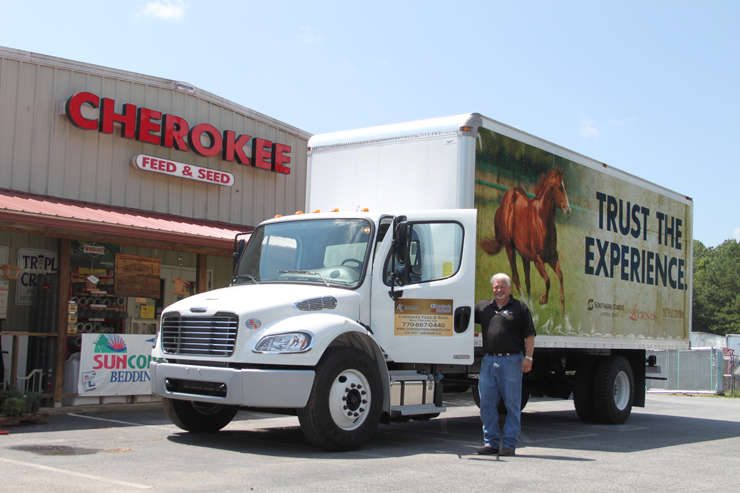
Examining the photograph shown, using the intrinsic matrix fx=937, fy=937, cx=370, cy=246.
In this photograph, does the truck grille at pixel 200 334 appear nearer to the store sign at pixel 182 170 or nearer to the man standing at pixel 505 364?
the man standing at pixel 505 364

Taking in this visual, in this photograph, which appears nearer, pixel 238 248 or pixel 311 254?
pixel 311 254

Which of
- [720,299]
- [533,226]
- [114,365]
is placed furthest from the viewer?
[720,299]

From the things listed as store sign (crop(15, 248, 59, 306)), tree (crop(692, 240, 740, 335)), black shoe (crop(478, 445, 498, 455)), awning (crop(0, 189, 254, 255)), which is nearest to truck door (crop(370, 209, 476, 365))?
black shoe (crop(478, 445, 498, 455))

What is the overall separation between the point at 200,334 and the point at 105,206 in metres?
7.84

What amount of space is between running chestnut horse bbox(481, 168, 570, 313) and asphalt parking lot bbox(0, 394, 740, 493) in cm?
221

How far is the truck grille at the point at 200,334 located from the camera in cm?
948

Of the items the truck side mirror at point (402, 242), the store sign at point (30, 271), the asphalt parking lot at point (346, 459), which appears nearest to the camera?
the asphalt parking lot at point (346, 459)

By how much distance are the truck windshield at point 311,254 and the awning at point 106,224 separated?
11.3ft

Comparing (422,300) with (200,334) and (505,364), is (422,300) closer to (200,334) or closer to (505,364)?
(505,364)

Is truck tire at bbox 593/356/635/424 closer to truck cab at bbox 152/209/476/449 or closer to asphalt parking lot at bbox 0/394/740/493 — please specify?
asphalt parking lot at bbox 0/394/740/493

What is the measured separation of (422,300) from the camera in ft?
33.9

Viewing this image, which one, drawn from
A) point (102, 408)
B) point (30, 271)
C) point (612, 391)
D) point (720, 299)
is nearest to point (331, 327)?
point (102, 408)

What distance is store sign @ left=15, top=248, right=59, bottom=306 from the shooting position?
16.4m

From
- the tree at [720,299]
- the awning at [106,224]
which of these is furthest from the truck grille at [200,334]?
the tree at [720,299]
